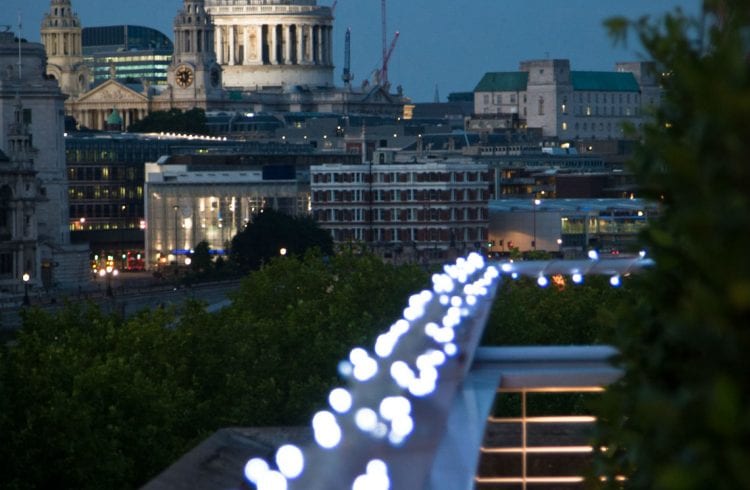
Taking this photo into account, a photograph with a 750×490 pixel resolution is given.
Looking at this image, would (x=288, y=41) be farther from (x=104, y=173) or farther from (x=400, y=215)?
(x=400, y=215)

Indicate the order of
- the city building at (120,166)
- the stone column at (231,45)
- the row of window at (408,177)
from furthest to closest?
the stone column at (231,45) < the city building at (120,166) < the row of window at (408,177)

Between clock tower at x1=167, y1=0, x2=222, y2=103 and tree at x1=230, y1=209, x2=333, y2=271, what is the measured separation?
77.9 metres

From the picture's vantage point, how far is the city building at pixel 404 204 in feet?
312

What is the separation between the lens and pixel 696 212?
137 inches

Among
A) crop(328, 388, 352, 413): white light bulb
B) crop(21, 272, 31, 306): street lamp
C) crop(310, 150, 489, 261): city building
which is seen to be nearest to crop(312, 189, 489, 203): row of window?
crop(310, 150, 489, 261): city building

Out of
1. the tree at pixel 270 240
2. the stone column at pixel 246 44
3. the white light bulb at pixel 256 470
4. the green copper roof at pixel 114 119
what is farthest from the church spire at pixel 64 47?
the white light bulb at pixel 256 470

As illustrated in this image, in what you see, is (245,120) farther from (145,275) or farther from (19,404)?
(19,404)

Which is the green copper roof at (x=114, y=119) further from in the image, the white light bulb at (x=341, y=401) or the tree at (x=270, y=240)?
the white light bulb at (x=341, y=401)

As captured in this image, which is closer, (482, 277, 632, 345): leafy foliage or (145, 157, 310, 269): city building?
(482, 277, 632, 345): leafy foliage

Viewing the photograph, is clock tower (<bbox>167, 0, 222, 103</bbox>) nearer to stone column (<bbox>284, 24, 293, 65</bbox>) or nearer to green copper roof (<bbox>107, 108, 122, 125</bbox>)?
green copper roof (<bbox>107, 108, 122, 125</bbox>)

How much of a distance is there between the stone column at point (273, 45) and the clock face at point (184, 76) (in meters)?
21.1

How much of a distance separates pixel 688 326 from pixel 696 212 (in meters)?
0.19

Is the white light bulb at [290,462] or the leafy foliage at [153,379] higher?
the white light bulb at [290,462]

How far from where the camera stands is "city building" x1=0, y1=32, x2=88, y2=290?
75938 mm
